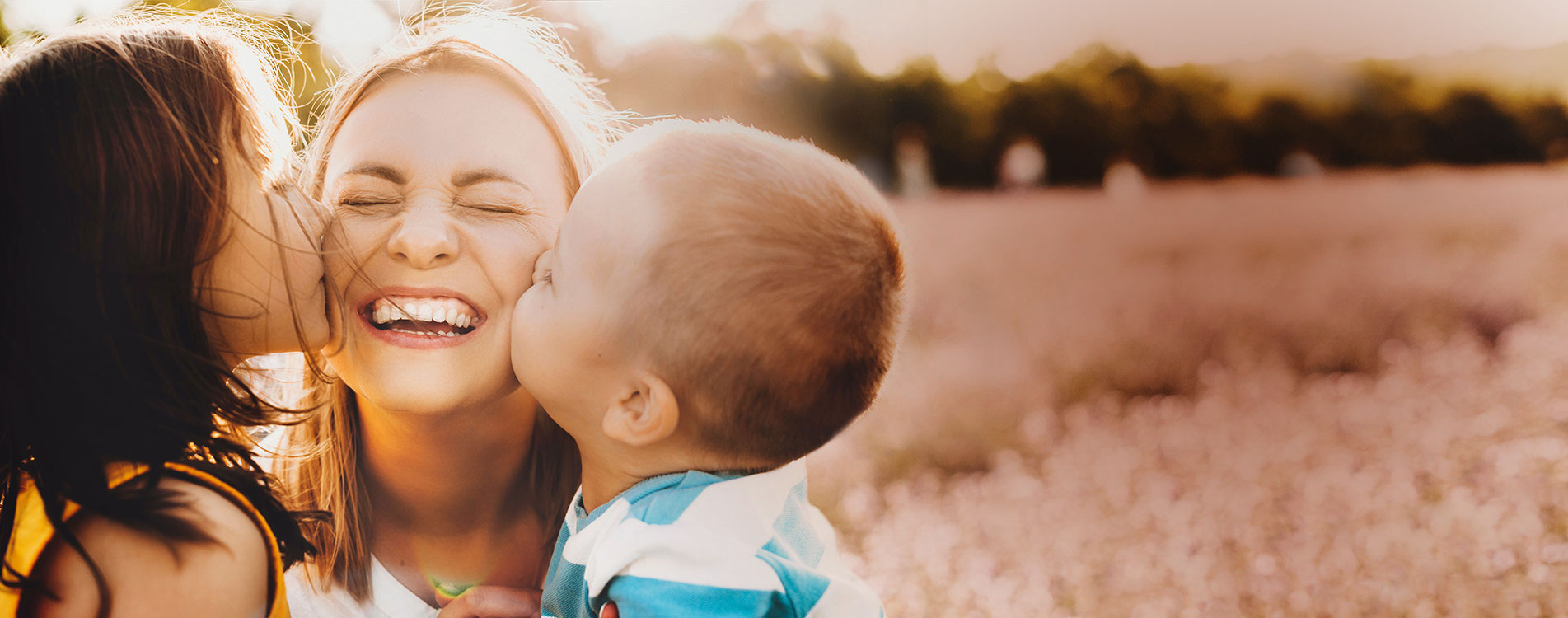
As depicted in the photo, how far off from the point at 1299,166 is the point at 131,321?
998cm

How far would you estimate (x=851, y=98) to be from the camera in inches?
364

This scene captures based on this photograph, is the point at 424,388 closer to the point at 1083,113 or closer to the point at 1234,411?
the point at 1234,411

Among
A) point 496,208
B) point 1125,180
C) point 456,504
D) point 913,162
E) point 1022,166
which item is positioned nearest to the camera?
point 496,208

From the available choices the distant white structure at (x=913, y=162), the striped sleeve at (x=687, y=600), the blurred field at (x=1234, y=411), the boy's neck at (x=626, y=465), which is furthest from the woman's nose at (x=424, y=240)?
the distant white structure at (x=913, y=162)

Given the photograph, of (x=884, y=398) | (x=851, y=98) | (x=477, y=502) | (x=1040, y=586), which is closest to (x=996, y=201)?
(x=851, y=98)

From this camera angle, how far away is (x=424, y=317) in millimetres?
1692

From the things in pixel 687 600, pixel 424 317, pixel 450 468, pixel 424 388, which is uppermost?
pixel 424 317

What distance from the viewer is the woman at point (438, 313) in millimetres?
1673

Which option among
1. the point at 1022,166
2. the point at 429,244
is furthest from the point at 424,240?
the point at 1022,166

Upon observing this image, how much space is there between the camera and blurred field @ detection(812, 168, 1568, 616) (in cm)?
448

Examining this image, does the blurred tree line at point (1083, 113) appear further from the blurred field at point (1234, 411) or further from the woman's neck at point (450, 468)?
the woman's neck at point (450, 468)

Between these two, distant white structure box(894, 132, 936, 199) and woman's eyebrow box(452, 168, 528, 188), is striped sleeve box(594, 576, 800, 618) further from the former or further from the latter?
distant white structure box(894, 132, 936, 199)

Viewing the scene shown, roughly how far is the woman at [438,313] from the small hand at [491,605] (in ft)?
0.05

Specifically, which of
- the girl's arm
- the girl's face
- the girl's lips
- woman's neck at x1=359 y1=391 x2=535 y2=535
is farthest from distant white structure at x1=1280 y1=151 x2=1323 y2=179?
the girl's arm
